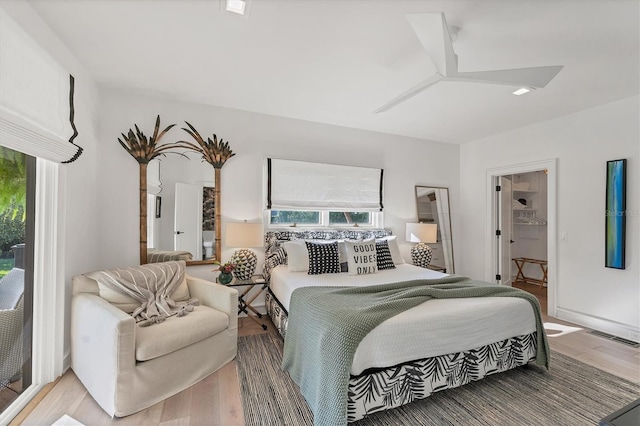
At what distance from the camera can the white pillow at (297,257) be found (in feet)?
10.4

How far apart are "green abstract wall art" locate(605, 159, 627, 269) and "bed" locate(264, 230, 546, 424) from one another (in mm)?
1697

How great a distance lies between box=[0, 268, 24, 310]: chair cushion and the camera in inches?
72.1

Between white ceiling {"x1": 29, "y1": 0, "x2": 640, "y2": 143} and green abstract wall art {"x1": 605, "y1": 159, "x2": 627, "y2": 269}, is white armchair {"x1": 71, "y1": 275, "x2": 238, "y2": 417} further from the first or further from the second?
green abstract wall art {"x1": 605, "y1": 159, "x2": 627, "y2": 269}

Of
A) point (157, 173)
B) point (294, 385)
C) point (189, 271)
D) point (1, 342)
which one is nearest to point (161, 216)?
point (157, 173)

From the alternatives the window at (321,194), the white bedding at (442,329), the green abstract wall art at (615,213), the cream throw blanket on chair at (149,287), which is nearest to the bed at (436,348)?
the white bedding at (442,329)

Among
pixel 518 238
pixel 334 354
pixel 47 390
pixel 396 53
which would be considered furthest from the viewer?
pixel 518 238

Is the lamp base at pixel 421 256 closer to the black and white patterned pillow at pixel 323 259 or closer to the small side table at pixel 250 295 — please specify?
the black and white patterned pillow at pixel 323 259

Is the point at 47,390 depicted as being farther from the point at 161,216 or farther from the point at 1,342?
the point at 161,216

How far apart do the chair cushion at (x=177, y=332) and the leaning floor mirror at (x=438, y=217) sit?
3.45 metres

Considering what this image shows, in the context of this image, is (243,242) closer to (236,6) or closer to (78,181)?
(78,181)

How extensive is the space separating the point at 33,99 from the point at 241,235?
6.23 ft

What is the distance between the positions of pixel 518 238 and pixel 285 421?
6017 millimetres

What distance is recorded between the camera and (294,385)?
2.18 m

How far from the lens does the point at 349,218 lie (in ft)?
13.9
